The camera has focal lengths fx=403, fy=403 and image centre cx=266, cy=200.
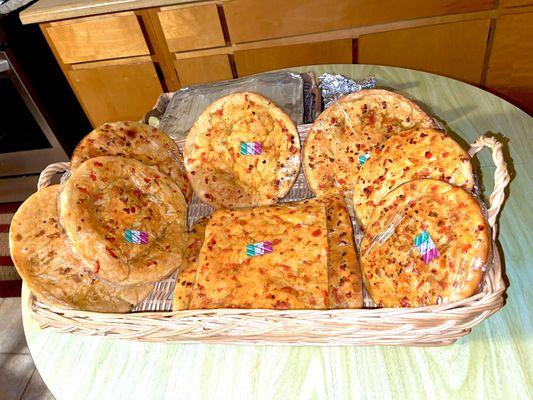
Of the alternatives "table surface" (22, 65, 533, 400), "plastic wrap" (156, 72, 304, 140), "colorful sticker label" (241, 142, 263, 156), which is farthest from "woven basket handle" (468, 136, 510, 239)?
"plastic wrap" (156, 72, 304, 140)

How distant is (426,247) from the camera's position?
1.12 meters

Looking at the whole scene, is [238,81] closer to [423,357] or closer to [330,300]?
[330,300]

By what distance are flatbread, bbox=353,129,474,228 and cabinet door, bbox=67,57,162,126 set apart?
2.27 metres

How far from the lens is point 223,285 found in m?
1.23

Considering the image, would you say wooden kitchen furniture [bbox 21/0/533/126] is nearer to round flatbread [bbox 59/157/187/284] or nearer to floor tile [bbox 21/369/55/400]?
round flatbread [bbox 59/157/187/284]

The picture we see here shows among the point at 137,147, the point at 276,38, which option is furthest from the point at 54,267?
the point at 276,38

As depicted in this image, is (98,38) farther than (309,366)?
Yes

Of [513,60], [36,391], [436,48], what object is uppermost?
[436,48]

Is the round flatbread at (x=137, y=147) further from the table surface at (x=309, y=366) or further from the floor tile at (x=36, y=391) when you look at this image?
the floor tile at (x=36, y=391)

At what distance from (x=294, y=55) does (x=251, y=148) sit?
5.50 feet

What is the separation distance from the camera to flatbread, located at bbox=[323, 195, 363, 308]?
4.00ft

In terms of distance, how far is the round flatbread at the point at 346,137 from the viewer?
5.01ft

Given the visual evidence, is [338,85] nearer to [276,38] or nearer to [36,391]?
[276,38]

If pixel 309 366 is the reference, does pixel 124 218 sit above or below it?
above
